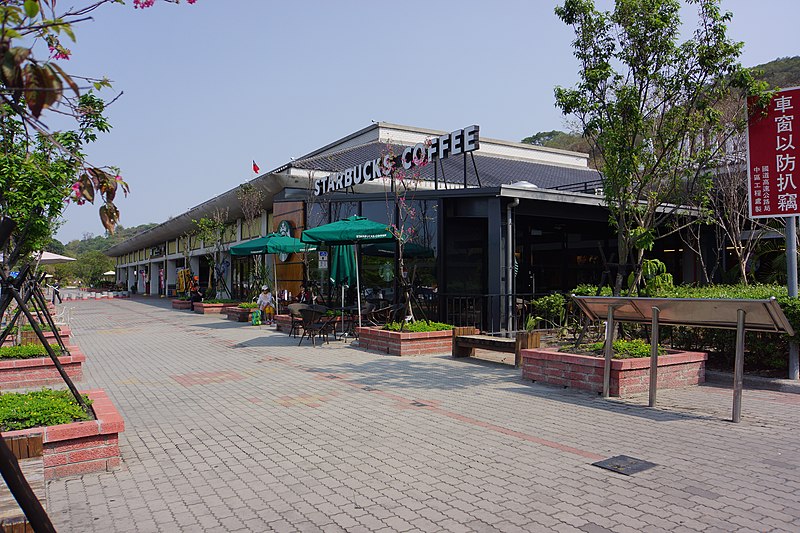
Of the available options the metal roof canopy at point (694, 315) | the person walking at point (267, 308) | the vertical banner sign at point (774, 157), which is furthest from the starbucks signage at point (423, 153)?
the metal roof canopy at point (694, 315)

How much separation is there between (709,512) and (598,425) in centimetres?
212

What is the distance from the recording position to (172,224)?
37.8m

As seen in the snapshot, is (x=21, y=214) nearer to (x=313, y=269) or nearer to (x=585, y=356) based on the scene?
(x=585, y=356)

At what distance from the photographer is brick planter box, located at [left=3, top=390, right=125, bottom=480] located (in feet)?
14.6

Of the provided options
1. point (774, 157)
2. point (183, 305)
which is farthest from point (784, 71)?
point (183, 305)

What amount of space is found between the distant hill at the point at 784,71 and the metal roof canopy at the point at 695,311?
20189 mm

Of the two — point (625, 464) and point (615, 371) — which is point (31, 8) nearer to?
point (625, 464)

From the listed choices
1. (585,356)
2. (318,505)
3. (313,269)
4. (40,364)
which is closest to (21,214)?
(40,364)

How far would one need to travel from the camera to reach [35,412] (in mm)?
4777

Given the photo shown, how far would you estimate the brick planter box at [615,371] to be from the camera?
7129 mm

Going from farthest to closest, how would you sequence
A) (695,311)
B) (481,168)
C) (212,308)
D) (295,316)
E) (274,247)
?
(481,168)
(212,308)
(274,247)
(295,316)
(695,311)

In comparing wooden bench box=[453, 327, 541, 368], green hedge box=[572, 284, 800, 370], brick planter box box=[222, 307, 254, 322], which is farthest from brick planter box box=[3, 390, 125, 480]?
brick planter box box=[222, 307, 254, 322]

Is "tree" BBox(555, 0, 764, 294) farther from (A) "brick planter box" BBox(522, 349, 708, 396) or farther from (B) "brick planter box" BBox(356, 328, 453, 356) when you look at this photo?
(B) "brick planter box" BBox(356, 328, 453, 356)

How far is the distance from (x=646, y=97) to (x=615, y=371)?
12.4ft
